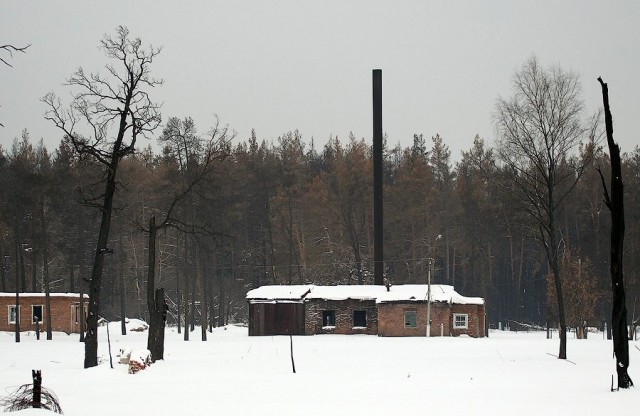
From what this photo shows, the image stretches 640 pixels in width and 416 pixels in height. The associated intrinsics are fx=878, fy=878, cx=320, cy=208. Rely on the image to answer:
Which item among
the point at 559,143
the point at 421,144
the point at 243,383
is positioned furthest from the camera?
the point at 421,144

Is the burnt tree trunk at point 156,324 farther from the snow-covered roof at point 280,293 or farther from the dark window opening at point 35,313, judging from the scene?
the dark window opening at point 35,313

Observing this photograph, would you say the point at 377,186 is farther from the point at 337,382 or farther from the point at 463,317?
the point at 337,382

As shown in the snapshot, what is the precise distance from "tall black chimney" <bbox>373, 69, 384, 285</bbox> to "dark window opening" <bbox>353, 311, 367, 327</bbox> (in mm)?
4999

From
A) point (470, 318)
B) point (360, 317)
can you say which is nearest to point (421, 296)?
point (470, 318)

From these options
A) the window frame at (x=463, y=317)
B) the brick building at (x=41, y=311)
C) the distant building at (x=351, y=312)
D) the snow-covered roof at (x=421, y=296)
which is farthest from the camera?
the brick building at (x=41, y=311)

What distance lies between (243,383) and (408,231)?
192 ft

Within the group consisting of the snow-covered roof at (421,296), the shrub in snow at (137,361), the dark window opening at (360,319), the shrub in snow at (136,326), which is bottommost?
the shrub in snow at (136,326)

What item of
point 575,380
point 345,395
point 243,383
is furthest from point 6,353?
point 575,380

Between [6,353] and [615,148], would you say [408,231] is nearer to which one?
[6,353]

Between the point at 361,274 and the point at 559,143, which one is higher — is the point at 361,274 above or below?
below

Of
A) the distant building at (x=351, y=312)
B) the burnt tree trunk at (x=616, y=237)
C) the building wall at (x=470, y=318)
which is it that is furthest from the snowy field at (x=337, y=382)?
the building wall at (x=470, y=318)

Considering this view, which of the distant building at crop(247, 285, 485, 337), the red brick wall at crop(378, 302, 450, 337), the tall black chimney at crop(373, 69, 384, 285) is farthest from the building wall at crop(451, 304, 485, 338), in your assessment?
the tall black chimney at crop(373, 69, 384, 285)

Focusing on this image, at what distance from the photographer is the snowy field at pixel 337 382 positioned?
18.5 meters

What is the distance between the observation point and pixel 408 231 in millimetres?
81938
